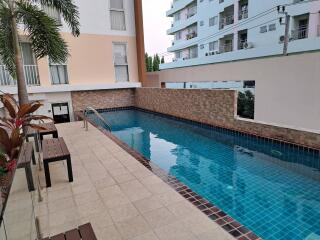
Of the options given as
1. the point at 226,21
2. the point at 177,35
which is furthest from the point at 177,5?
the point at 226,21

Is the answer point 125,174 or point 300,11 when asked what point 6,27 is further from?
point 300,11

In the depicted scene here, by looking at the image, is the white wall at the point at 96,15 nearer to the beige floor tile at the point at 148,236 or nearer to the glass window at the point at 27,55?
the glass window at the point at 27,55

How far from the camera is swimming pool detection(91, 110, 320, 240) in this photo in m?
3.87

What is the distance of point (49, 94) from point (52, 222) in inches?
492

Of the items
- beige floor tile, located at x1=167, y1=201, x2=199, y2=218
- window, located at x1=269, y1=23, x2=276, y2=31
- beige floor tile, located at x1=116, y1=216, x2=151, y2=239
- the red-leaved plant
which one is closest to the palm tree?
the red-leaved plant

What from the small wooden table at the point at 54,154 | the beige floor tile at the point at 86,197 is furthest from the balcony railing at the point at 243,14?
the beige floor tile at the point at 86,197

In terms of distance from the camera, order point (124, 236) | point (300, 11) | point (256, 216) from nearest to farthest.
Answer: point (124, 236) → point (256, 216) → point (300, 11)

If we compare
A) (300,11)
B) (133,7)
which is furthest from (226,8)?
(133,7)

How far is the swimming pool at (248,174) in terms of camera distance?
3.87 meters

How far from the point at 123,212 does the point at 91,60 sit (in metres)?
13.6

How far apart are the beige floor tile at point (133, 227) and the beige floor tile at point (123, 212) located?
99mm

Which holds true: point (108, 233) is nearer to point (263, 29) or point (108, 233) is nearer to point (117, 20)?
point (117, 20)

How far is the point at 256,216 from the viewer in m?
3.98

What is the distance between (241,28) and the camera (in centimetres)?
2519
